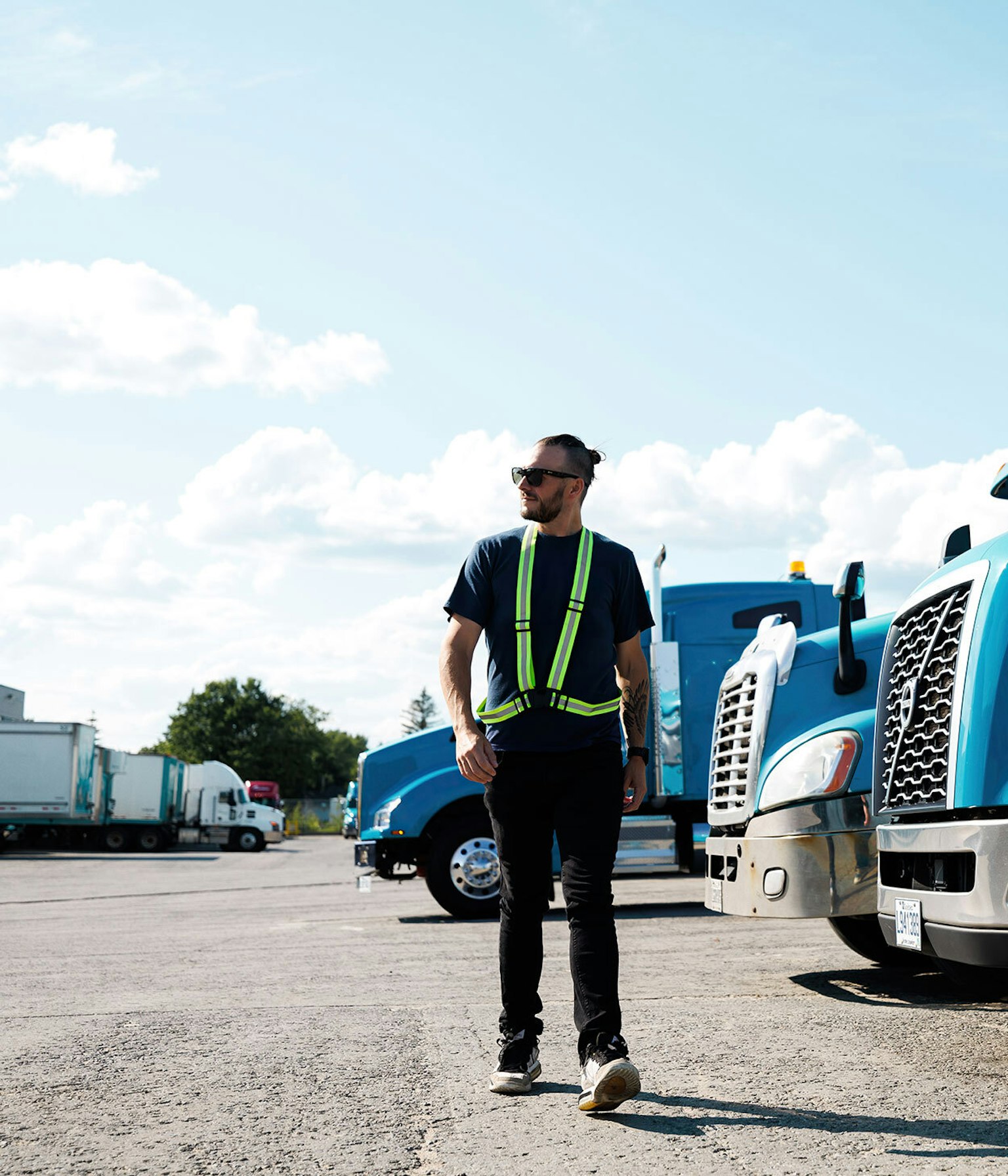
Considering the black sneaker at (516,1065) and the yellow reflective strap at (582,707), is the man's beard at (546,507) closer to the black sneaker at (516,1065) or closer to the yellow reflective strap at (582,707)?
the yellow reflective strap at (582,707)

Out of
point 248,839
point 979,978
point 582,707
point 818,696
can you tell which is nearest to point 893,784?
point 979,978

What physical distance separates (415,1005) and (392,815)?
516 centimetres

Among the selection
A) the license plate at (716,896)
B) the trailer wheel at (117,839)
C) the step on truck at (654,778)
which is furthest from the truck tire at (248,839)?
the license plate at (716,896)

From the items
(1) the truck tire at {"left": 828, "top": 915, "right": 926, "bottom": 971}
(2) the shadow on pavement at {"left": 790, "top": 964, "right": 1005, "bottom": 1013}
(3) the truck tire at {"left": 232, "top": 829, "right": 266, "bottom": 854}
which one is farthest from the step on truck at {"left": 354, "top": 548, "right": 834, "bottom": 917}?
(3) the truck tire at {"left": 232, "top": 829, "right": 266, "bottom": 854}

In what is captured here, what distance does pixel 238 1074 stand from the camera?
14.9 ft

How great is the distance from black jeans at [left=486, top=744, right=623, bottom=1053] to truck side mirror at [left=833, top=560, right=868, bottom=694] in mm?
2441

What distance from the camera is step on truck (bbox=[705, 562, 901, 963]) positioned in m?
5.99

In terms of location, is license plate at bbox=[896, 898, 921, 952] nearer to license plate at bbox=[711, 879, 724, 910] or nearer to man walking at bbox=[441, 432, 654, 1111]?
man walking at bbox=[441, 432, 654, 1111]

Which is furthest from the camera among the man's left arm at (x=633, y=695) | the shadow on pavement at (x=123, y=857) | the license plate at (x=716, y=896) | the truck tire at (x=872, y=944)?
the shadow on pavement at (x=123, y=857)

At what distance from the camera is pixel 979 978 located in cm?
489

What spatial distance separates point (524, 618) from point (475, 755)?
1.55 ft

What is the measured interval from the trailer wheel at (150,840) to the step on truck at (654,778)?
29.6 meters

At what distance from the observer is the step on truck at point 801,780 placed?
5.99 meters

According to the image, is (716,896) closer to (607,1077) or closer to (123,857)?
(607,1077)
